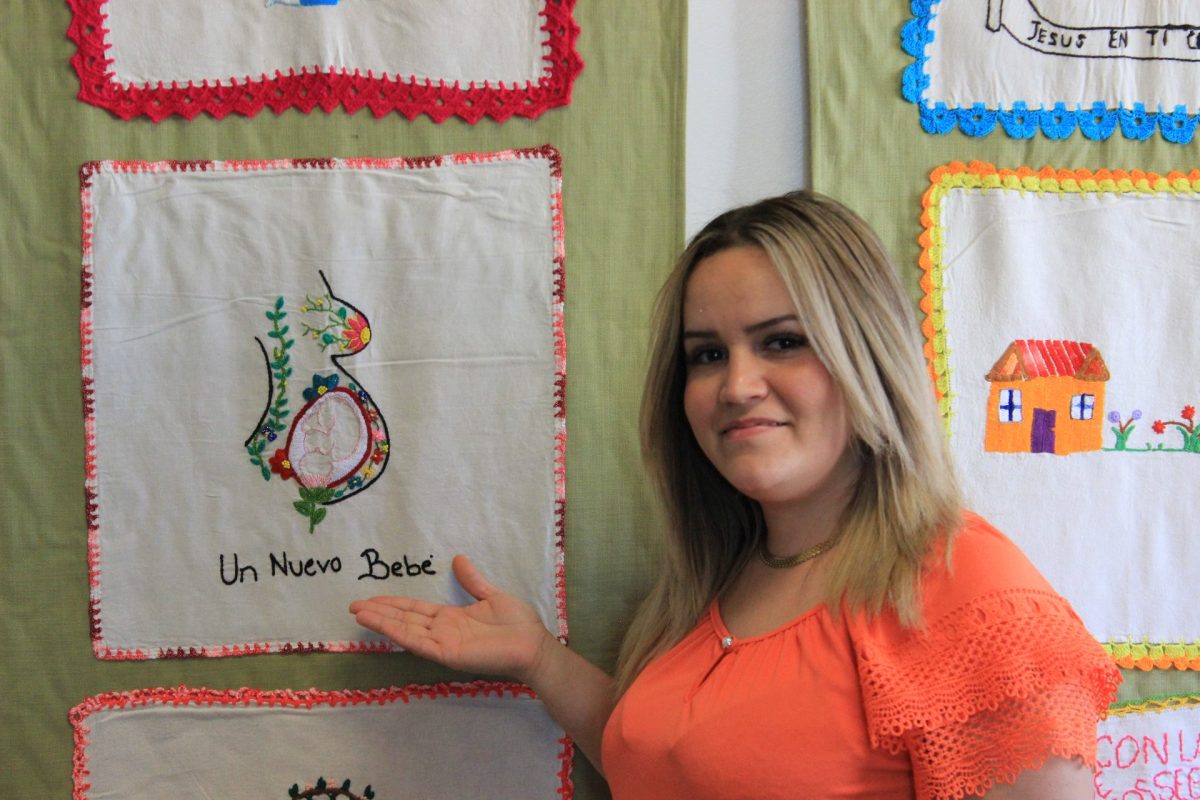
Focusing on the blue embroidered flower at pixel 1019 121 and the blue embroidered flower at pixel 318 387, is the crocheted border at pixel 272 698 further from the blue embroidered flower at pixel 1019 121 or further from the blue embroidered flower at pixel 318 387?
the blue embroidered flower at pixel 1019 121

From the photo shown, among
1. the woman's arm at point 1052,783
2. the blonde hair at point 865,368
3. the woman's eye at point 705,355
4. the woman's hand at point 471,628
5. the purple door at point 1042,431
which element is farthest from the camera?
the purple door at point 1042,431

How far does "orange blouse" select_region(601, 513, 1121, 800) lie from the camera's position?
746 millimetres

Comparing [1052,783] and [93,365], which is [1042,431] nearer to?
[1052,783]

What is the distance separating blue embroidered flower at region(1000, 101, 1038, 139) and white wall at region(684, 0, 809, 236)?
28cm

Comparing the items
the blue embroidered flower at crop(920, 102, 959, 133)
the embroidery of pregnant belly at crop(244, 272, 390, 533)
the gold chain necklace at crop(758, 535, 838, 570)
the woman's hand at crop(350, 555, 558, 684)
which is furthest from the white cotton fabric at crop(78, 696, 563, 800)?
the blue embroidered flower at crop(920, 102, 959, 133)

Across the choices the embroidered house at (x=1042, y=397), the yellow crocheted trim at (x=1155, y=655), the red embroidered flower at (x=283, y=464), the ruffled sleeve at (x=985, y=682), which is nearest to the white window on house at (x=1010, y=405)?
the embroidered house at (x=1042, y=397)

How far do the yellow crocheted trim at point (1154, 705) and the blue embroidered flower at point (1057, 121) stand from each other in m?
0.80

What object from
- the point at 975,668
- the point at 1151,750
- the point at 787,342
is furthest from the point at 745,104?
the point at 1151,750

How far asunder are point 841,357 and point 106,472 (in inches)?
39.2

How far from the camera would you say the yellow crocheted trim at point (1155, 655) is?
1230 mm

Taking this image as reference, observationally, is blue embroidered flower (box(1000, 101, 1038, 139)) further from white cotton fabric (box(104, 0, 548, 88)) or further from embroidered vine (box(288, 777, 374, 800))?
embroidered vine (box(288, 777, 374, 800))

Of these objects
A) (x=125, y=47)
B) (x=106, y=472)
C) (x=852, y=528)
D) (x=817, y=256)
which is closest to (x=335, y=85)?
(x=125, y=47)

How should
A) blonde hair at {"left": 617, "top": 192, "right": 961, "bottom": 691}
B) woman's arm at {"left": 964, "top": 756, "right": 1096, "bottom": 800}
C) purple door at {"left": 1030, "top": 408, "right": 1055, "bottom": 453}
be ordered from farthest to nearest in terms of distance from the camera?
purple door at {"left": 1030, "top": 408, "right": 1055, "bottom": 453} → blonde hair at {"left": 617, "top": 192, "right": 961, "bottom": 691} → woman's arm at {"left": 964, "top": 756, "right": 1096, "bottom": 800}

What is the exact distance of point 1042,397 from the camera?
1225mm
